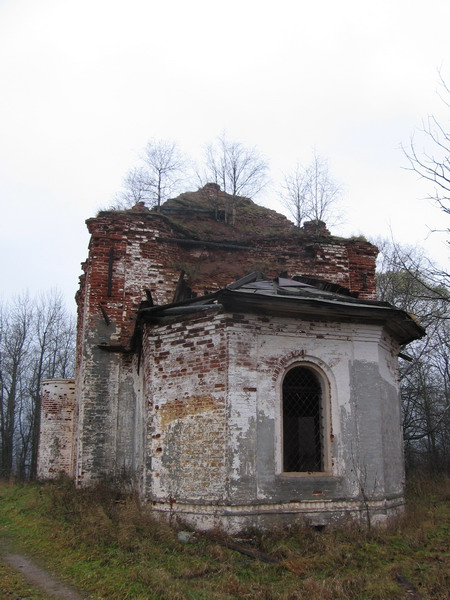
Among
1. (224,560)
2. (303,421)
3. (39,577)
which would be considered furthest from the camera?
(303,421)

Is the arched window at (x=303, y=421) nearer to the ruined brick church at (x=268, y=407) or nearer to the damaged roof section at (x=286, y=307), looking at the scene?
the ruined brick church at (x=268, y=407)

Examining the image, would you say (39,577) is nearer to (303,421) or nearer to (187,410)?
(187,410)

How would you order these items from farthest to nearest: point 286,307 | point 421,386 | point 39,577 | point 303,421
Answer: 1. point 421,386
2. point 303,421
3. point 286,307
4. point 39,577

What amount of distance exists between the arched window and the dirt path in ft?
12.2

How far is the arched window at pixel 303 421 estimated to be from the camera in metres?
8.66

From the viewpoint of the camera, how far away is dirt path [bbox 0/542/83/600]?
5.77m

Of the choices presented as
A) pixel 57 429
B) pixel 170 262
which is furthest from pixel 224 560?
pixel 57 429

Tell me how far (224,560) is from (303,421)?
8.97ft

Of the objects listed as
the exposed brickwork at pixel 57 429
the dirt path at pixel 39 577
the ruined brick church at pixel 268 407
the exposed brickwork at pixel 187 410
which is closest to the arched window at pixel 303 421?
the ruined brick church at pixel 268 407

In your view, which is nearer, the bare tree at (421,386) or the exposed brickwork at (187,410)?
the exposed brickwork at (187,410)

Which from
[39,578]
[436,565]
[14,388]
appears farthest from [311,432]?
[14,388]

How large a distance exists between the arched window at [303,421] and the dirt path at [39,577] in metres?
3.73

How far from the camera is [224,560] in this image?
6.79m

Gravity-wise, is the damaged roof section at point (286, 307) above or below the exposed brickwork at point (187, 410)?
above
